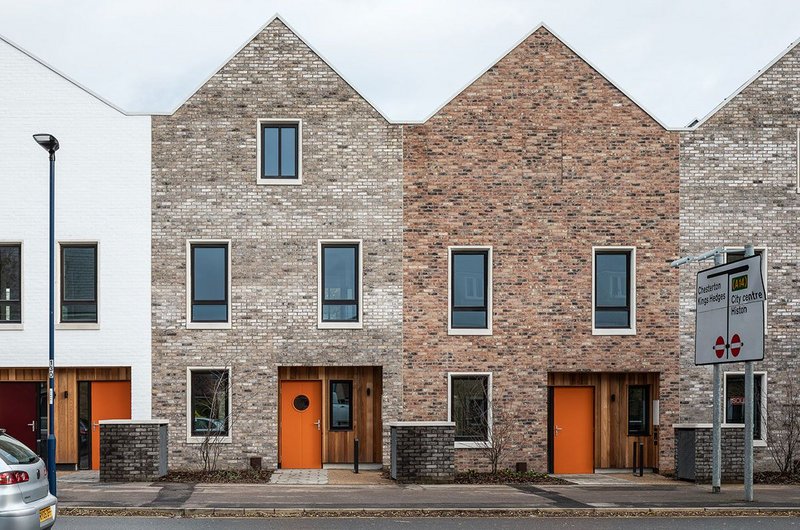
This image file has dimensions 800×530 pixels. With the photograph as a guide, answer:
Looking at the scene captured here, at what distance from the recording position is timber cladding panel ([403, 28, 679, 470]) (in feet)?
67.2

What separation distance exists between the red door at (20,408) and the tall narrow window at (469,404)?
9.86 meters

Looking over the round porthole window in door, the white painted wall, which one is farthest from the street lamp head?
the round porthole window in door

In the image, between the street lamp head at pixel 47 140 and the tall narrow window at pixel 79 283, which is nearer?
the street lamp head at pixel 47 140

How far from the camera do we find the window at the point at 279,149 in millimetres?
20641

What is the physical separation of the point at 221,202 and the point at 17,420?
7.04 meters

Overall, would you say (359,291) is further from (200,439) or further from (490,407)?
(200,439)

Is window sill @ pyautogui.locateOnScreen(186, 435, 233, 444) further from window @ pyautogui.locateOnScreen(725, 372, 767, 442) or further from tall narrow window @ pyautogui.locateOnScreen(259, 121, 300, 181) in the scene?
window @ pyautogui.locateOnScreen(725, 372, 767, 442)

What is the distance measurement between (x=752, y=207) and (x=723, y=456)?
617 cm

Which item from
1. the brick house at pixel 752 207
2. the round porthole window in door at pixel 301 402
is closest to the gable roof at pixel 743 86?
the brick house at pixel 752 207

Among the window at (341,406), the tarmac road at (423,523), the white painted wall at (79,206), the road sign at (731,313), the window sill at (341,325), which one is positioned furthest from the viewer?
the window at (341,406)

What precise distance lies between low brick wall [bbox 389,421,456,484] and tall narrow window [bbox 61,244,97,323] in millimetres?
7912

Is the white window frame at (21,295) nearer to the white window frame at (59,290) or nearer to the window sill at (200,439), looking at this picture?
the white window frame at (59,290)

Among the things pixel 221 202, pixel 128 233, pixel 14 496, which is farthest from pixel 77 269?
pixel 14 496

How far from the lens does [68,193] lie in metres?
20.3
